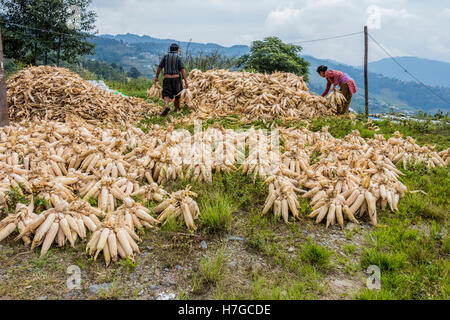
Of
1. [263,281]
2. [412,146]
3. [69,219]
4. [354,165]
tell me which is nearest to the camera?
[263,281]

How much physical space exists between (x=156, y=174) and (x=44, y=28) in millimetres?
21662

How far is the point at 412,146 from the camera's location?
211 inches

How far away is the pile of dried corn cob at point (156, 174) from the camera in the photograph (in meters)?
2.95

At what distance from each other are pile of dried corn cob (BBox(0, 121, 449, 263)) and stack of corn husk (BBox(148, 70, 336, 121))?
2.34 meters

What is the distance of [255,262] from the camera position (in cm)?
281

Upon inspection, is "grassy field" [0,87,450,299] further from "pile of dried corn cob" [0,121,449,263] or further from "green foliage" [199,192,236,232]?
"pile of dried corn cob" [0,121,449,263]

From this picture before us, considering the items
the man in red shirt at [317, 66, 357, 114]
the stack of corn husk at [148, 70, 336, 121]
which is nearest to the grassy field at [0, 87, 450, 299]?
the stack of corn husk at [148, 70, 336, 121]

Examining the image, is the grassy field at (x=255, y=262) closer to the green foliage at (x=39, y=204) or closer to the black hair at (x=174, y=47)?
the green foliage at (x=39, y=204)

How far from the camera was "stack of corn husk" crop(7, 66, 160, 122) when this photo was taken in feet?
23.2

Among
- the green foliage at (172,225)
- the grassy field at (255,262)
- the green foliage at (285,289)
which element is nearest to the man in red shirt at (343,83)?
the grassy field at (255,262)

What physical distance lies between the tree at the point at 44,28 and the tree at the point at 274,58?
34.5 feet

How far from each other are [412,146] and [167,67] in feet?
20.0
